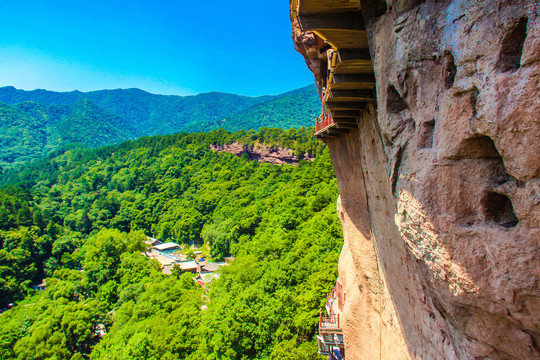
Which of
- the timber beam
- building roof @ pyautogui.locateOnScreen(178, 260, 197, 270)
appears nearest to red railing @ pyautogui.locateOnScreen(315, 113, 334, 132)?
the timber beam

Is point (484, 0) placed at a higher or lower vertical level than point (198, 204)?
higher

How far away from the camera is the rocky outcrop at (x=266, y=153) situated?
81875 millimetres

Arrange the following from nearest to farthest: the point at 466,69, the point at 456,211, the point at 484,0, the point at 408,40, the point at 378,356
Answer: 1. the point at 484,0
2. the point at 466,69
3. the point at 456,211
4. the point at 408,40
5. the point at 378,356

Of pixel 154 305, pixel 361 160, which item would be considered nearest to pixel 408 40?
pixel 361 160

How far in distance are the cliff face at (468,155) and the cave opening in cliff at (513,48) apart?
0.01m

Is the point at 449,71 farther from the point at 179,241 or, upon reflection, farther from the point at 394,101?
the point at 179,241

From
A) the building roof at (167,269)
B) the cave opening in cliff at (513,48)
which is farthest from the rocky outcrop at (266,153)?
the cave opening in cliff at (513,48)

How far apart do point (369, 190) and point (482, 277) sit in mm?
6822

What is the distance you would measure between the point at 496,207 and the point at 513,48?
202 centimetres

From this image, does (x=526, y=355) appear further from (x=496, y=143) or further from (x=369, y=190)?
(x=369, y=190)

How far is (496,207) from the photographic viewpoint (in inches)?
179

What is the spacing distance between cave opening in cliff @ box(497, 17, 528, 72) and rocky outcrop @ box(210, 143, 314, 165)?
74.5 metres

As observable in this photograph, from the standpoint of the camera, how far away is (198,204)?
69.8m

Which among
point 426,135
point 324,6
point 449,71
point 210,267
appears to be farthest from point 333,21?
point 210,267
